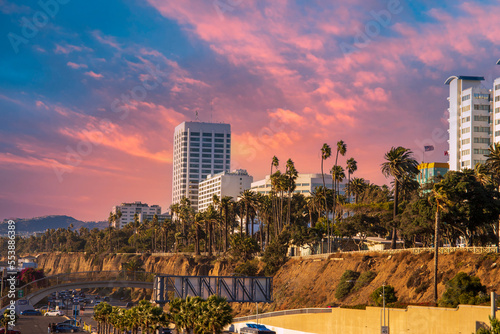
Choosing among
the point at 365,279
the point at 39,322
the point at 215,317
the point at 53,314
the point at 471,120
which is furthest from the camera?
the point at 471,120

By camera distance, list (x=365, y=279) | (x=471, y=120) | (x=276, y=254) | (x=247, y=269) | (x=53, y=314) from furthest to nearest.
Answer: (x=471, y=120) < (x=53, y=314) < (x=247, y=269) < (x=276, y=254) < (x=365, y=279)

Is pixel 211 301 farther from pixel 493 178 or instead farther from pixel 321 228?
pixel 321 228

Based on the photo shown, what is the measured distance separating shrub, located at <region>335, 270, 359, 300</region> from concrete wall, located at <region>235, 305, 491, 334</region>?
16.1 m

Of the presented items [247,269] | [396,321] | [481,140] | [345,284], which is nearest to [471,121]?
[481,140]

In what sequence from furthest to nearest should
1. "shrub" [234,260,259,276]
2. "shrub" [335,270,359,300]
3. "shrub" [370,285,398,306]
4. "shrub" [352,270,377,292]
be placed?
1. "shrub" [234,260,259,276]
2. "shrub" [335,270,359,300]
3. "shrub" [352,270,377,292]
4. "shrub" [370,285,398,306]

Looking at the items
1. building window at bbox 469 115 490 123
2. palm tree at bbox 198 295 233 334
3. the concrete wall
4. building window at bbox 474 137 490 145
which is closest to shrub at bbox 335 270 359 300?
the concrete wall

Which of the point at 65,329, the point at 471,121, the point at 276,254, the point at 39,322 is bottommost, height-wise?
the point at 39,322

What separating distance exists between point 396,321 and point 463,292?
8073 mm

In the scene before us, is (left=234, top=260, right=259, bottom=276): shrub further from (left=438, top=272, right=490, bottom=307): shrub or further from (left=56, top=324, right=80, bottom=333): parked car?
(left=438, top=272, right=490, bottom=307): shrub

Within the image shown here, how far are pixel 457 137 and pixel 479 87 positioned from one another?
16.3 m

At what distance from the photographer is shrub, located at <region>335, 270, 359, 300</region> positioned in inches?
3863

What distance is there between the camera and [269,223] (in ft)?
576

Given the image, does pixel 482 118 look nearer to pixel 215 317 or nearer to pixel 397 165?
pixel 397 165

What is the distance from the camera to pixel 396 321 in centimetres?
6372
